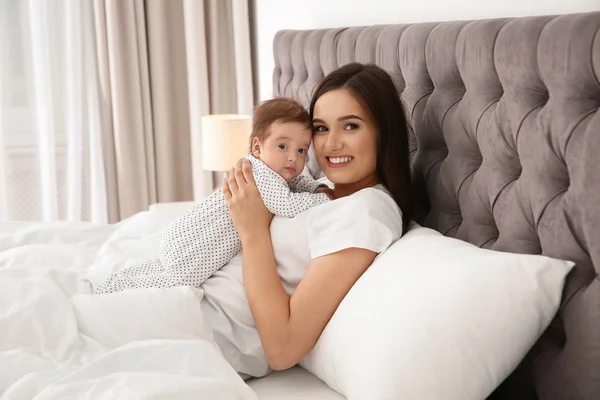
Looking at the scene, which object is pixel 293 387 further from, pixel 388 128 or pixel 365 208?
pixel 388 128

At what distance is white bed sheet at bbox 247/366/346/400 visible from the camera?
1534mm

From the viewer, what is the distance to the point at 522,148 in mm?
1488

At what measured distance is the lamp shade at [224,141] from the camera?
11.6 feet

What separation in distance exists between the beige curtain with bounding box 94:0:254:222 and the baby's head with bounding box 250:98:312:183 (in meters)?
2.19

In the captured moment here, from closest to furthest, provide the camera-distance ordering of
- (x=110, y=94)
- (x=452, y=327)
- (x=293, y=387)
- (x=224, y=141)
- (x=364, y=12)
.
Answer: (x=452, y=327)
(x=293, y=387)
(x=364, y=12)
(x=224, y=141)
(x=110, y=94)

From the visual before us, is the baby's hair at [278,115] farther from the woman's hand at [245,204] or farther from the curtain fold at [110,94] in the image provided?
the curtain fold at [110,94]

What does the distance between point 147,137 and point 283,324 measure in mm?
2804

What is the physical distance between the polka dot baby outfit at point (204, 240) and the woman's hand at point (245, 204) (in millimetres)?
19

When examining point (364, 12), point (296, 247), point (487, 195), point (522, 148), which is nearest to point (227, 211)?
Answer: point (296, 247)

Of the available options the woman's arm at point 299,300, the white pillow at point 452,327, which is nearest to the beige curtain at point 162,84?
the woman's arm at point 299,300

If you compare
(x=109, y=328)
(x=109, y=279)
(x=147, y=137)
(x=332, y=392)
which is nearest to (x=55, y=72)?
(x=147, y=137)

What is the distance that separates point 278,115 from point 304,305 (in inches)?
22.5

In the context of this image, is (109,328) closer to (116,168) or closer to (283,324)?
(283,324)

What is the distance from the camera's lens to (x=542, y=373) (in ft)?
4.79
